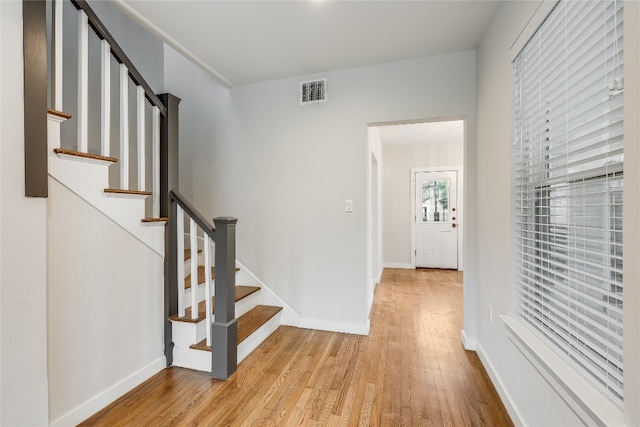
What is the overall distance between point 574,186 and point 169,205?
2326 millimetres

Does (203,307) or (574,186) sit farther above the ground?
(574,186)

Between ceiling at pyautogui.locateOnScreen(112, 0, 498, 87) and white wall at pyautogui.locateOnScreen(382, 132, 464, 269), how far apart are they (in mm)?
3497

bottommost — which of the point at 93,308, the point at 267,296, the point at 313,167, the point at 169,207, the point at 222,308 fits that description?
the point at 267,296

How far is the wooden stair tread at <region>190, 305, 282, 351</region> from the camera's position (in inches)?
84.2

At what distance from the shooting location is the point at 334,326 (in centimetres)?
284

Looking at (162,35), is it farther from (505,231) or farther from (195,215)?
(505,231)

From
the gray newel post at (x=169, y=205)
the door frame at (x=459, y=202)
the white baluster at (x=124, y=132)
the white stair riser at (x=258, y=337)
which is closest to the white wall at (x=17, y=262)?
the white baluster at (x=124, y=132)

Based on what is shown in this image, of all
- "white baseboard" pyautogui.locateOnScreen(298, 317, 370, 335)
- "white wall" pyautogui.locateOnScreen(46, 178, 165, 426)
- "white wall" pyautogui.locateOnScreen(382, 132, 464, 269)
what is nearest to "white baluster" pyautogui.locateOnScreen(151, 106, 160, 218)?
"white wall" pyautogui.locateOnScreen(46, 178, 165, 426)

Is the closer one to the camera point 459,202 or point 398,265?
point 459,202

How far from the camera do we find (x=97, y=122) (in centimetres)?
274

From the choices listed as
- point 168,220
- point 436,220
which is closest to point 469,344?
point 168,220

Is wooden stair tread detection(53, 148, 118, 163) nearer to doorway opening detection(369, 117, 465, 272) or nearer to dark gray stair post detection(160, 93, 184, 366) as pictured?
dark gray stair post detection(160, 93, 184, 366)

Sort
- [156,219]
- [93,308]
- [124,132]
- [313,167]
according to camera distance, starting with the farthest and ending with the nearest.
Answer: [313,167] < [156,219] < [124,132] < [93,308]

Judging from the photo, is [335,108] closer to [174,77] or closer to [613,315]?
[174,77]
